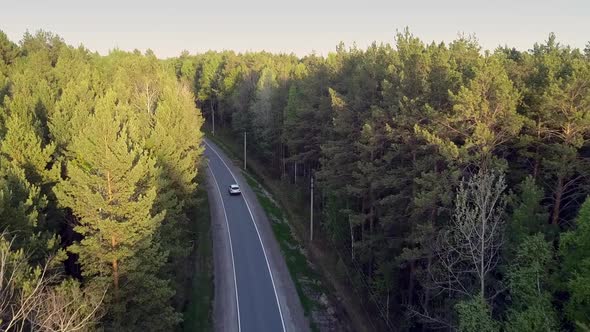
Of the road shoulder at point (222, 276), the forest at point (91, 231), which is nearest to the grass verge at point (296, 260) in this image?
the road shoulder at point (222, 276)

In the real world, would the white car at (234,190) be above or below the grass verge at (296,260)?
above

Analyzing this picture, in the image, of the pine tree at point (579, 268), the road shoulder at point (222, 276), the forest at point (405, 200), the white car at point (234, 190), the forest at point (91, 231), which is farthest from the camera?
the white car at point (234, 190)

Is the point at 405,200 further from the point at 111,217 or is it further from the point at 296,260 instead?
the point at 111,217

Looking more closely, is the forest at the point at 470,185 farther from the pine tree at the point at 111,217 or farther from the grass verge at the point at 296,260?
the pine tree at the point at 111,217

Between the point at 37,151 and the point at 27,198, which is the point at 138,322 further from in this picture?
the point at 37,151

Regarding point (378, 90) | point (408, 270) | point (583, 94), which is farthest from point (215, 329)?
point (583, 94)

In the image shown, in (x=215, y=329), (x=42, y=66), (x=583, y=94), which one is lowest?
(x=215, y=329)

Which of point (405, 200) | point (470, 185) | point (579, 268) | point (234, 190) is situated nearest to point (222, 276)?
point (405, 200)
